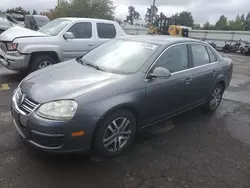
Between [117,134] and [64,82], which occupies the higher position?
[64,82]

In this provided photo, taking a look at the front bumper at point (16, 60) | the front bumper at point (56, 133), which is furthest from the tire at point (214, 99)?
the front bumper at point (16, 60)

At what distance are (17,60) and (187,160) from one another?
478cm

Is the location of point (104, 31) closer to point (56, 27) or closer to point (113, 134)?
point (56, 27)

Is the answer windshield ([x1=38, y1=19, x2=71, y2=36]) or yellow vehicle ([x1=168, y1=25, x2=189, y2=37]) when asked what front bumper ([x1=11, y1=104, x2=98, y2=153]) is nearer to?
windshield ([x1=38, y1=19, x2=71, y2=36])

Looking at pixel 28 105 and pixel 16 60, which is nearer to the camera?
pixel 28 105

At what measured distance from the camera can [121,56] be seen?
3.81m

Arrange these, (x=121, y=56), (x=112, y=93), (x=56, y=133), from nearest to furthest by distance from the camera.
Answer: (x=56, y=133), (x=112, y=93), (x=121, y=56)

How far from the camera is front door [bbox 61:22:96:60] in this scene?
6840 mm

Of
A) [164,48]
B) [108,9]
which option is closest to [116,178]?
[164,48]

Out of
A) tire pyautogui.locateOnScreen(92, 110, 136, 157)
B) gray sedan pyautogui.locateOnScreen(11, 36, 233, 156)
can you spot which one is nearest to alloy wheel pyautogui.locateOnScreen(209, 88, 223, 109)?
gray sedan pyautogui.locateOnScreen(11, 36, 233, 156)

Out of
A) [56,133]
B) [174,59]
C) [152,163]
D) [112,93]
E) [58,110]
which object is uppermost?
[174,59]

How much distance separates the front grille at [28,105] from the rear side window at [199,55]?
9.12 ft

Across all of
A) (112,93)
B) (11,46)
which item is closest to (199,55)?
(112,93)

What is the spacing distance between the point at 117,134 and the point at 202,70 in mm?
2134
